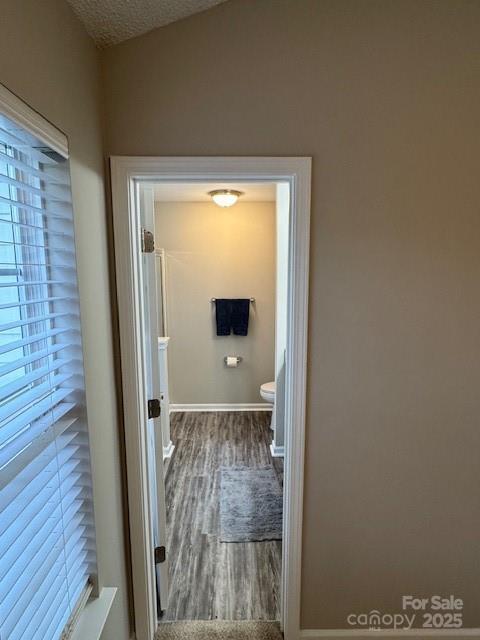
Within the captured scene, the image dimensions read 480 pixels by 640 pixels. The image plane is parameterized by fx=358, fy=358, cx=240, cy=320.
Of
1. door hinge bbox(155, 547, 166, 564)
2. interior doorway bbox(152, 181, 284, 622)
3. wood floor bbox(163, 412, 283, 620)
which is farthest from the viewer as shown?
interior doorway bbox(152, 181, 284, 622)

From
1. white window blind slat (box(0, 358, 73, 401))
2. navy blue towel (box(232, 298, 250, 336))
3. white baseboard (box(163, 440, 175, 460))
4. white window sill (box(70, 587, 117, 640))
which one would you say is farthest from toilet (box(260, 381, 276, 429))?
white window blind slat (box(0, 358, 73, 401))

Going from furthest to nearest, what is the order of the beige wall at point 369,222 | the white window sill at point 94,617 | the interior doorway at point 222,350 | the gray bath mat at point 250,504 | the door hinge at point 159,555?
the interior doorway at point 222,350
the gray bath mat at point 250,504
the door hinge at point 159,555
the beige wall at point 369,222
the white window sill at point 94,617

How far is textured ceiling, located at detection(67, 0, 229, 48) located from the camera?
42.2 inches

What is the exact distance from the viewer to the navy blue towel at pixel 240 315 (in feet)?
13.2

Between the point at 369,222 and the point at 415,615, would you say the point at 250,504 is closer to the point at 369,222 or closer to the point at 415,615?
the point at 415,615

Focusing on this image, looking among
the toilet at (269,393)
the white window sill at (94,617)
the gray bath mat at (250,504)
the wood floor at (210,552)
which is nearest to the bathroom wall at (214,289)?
the toilet at (269,393)


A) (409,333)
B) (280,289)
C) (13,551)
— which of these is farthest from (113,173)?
(280,289)

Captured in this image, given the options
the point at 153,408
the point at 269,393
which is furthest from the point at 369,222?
the point at 269,393

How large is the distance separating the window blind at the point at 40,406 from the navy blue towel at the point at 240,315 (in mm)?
2987

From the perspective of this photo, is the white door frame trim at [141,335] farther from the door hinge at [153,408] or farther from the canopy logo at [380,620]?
the canopy logo at [380,620]

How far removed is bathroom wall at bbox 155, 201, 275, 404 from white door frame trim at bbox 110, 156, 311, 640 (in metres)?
2.64

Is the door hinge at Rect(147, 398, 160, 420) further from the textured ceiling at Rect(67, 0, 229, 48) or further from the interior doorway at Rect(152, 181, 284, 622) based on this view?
the textured ceiling at Rect(67, 0, 229, 48)

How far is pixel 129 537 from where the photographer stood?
150cm

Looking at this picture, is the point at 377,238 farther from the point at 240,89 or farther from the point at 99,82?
the point at 99,82
